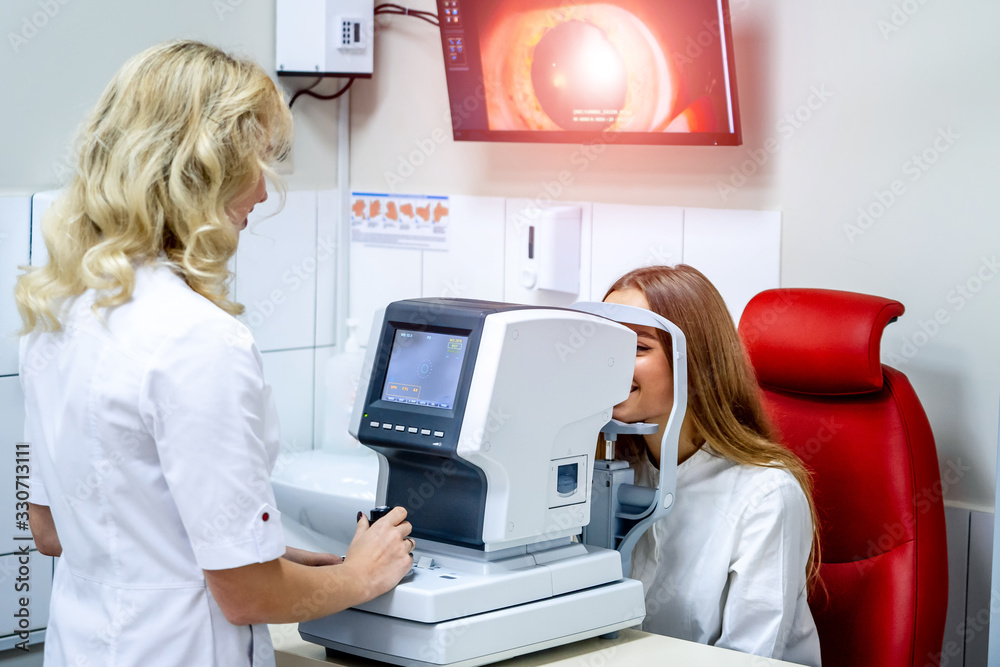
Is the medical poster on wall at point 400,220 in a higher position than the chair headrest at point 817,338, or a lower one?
higher

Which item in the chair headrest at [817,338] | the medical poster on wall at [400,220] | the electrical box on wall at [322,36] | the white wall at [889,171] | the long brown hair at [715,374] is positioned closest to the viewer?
the long brown hair at [715,374]

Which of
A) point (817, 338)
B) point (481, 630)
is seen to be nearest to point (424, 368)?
point (481, 630)

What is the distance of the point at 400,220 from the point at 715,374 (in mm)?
1402

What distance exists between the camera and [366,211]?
2.95 m

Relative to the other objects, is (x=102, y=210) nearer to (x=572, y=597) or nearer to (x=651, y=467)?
(x=572, y=597)

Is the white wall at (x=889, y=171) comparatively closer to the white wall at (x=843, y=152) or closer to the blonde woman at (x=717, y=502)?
the white wall at (x=843, y=152)

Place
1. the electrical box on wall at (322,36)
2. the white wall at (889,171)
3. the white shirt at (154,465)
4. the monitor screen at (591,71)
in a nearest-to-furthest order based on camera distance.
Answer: the white shirt at (154,465)
the white wall at (889,171)
the monitor screen at (591,71)
the electrical box on wall at (322,36)

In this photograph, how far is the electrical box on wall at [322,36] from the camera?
271 centimetres

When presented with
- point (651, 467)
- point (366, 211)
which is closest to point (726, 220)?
point (651, 467)

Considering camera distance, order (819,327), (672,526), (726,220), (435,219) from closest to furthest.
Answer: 1. (672,526)
2. (819,327)
3. (726,220)
4. (435,219)

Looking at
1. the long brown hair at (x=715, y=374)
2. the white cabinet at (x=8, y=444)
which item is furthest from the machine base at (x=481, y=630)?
the white cabinet at (x=8, y=444)

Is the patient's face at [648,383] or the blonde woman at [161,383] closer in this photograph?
the blonde woman at [161,383]

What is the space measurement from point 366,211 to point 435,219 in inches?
9.9

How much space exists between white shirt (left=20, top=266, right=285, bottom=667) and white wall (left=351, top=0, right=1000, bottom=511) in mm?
1448
